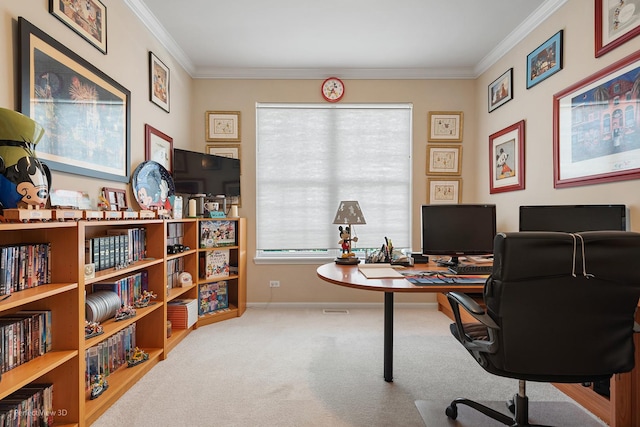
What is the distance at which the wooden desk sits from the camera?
1.86 m

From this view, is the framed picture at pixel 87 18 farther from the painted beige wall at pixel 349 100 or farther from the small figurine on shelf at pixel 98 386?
the small figurine on shelf at pixel 98 386

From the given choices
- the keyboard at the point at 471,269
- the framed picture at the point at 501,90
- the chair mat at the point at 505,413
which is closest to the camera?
the chair mat at the point at 505,413

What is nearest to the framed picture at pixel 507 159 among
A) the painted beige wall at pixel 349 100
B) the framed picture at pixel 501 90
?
the painted beige wall at pixel 349 100

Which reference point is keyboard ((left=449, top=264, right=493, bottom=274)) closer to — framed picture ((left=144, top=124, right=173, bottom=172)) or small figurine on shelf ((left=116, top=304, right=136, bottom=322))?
small figurine on shelf ((left=116, top=304, right=136, bottom=322))

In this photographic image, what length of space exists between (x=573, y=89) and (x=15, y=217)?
3.39m

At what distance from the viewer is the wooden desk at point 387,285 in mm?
1858

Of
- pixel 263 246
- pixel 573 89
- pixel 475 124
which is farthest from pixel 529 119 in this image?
pixel 263 246

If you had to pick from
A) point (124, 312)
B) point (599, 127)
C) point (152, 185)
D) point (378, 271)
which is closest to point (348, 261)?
point (378, 271)

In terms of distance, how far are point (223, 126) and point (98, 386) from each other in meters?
2.88

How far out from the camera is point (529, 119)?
9.85 ft

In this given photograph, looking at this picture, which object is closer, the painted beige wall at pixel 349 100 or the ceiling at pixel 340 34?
the painted beige wall at pixel 349 100

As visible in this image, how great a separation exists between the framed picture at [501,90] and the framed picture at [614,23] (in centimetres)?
105

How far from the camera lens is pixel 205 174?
355 cm

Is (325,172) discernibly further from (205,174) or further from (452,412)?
(452,412)
